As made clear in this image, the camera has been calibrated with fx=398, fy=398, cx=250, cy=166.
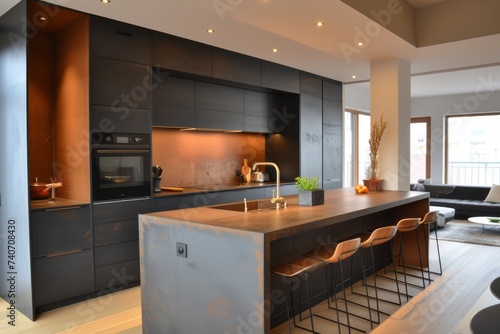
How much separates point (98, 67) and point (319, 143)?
162 inches

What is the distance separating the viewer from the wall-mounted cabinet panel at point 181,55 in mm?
4367

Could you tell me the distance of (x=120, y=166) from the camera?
403cm

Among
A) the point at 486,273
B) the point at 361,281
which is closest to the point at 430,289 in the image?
the point at 361,281

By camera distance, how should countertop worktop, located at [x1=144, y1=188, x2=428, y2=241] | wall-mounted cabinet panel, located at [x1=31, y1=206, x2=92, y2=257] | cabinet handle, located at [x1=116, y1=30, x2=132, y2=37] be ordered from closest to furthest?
countertop worktop, located at [x1=144, y1=188, x2=428, y2=241]
wall-mounted cabinet panel, located at [x1=31, y1=206, x2=92, y2=257]
cabinet handle, located at [x1=116, y1=30, x2=132, y2=37]

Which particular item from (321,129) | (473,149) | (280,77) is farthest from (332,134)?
(473,149)

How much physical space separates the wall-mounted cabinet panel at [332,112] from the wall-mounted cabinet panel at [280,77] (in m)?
0.93

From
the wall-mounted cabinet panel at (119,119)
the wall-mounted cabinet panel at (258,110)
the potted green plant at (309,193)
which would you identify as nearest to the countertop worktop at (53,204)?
the wall-mounted cabinet panel at (119,119)

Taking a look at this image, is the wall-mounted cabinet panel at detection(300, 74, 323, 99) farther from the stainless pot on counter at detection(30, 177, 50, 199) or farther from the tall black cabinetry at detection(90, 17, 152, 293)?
the stainless pot on counter at detection(30, 177, 50, 199)

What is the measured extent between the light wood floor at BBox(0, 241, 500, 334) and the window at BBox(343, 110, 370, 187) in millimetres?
4897

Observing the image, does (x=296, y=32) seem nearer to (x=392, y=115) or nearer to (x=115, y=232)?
(x=392, y=115)

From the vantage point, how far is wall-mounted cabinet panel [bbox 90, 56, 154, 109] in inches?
150

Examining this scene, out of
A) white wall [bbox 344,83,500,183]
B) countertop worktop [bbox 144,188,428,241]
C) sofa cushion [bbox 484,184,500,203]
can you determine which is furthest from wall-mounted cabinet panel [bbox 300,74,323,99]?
sofa cushion [bbox 484,184,500,203]

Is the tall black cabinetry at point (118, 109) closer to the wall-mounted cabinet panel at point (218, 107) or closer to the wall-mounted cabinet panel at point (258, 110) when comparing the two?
the wall-mounted cabinet panel at point (218, 107)

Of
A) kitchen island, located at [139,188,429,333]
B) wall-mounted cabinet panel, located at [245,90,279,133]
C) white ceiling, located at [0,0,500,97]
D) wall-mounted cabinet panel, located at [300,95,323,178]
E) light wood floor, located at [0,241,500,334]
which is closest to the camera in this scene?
kitchen island, located at [139,188,429,333]
